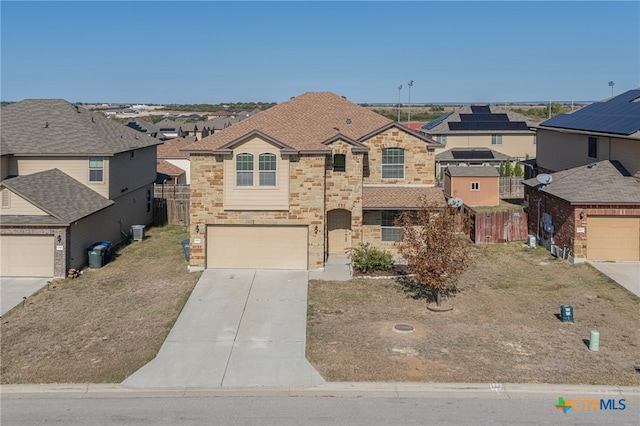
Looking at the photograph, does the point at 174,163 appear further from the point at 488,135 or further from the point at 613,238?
the point at 613,238

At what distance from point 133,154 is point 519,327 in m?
22.7

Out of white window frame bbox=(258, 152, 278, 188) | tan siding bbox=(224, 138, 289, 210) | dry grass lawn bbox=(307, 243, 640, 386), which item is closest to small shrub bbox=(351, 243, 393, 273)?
dry grass lawn bbox=(307, 243, 640, 386)

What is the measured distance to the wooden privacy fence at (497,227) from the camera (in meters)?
30.4

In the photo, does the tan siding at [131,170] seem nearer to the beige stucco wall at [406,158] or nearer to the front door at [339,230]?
the front door at [339,230]

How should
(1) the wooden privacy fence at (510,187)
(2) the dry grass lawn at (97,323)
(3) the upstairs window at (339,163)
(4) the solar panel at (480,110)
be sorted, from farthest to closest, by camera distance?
(4) the solar panel at (480,110), (1) the wooden privacy fence at (510,187), (3) the upstairs window at (339,163), (2) the dry grass lawn at (97,323)

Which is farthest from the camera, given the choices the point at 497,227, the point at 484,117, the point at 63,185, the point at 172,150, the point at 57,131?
the point at 484,117

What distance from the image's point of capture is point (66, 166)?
29266 mm

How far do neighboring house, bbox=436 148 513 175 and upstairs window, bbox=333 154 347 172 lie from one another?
88.6ft

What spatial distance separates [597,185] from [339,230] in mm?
11542

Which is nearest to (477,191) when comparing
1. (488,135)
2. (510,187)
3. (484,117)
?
(510,187)

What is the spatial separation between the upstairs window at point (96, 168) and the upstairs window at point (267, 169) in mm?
9033

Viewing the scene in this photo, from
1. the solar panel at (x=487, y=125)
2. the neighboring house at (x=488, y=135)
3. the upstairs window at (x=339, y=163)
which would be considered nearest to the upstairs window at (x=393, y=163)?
the upstairs window at (x=339, y=163)

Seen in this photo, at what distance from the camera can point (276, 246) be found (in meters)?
25.5

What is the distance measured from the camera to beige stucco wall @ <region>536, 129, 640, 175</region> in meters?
28.4
